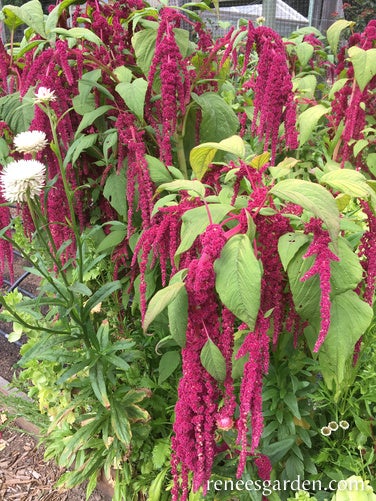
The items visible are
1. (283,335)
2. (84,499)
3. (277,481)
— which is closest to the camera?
(283,335)

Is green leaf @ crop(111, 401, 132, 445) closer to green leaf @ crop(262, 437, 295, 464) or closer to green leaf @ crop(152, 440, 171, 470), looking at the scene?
green leaf @ crop(152, 440, 171, 470)

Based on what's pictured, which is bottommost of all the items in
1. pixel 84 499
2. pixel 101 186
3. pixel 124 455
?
pixel 84 499

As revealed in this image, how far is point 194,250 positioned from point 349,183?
0.31m

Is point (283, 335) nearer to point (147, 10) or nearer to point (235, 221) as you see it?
point (235, 221)

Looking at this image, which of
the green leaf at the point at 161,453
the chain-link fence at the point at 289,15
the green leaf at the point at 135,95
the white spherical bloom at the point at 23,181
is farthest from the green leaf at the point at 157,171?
the chain-link fence at the point at 289,15

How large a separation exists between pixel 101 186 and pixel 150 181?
1.15 feet

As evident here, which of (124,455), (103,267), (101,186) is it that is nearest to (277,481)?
(124,455)

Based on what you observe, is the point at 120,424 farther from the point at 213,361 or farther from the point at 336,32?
the point at 336,32

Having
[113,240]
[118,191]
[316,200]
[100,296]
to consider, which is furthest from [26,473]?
[316,200]

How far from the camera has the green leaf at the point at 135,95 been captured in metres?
1.17

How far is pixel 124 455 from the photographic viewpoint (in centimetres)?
166

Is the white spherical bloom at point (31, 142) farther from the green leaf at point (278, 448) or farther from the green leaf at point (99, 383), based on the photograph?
the green leaf at point (278, 448)

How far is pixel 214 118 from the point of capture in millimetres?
1336

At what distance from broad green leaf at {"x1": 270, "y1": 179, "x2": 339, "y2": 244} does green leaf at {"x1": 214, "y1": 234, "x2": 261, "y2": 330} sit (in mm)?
108
